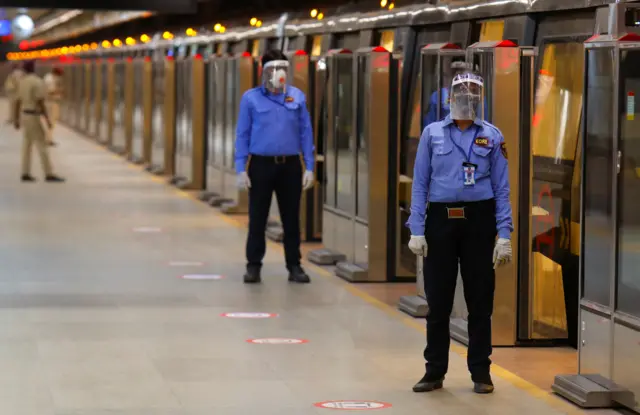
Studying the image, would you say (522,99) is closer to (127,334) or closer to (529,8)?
(529,8)

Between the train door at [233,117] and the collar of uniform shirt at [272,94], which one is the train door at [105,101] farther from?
the collar of uniform shirt at [272,94]

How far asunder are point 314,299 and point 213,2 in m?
15.4

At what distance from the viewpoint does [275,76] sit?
11773 mm

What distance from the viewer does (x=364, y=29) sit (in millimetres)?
15000

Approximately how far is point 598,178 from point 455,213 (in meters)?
0.80

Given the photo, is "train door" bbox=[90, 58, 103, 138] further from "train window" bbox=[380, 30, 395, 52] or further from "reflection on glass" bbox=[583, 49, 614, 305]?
"reflection on glass" bbox=[583, 49, 614, 305]

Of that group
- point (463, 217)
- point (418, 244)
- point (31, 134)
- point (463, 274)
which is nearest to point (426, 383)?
point (463, 274)

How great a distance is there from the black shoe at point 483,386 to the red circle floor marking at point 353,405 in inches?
21.7

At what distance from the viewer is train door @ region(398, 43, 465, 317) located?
1018 centimetres

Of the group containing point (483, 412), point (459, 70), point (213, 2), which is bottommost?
point (483, 412)

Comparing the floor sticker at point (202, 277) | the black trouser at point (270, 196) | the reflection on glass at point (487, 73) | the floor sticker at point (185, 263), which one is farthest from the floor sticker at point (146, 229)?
the reflection on glass at point (487, 73)

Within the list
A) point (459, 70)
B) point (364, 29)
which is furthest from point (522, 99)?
point (364, 29)

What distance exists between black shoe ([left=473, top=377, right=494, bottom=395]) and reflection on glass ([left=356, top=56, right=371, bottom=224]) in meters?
4.86

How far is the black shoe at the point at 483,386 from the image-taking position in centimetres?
789
